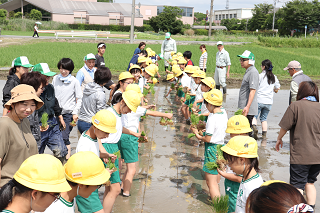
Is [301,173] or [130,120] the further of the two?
[130,120]

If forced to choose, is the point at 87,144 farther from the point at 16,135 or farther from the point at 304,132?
the point at 304,132

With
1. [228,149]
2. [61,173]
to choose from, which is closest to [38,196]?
[61,173]

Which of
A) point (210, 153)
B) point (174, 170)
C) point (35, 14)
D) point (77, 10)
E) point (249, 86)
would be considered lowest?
point (174, 170)

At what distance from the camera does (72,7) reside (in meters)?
61.9

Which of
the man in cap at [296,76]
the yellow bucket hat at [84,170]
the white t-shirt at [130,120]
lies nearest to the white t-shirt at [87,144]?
the yellow bucket hat at [84,170]

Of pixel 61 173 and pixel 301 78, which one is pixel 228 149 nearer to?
pixel 61 173

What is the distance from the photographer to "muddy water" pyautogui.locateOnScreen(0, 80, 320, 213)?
4523 millimetres

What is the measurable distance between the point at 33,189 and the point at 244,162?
6.16 ft

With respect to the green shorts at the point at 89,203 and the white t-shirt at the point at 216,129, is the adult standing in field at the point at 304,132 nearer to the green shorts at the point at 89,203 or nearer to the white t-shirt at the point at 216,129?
the white t-shirt at the point at 216,129

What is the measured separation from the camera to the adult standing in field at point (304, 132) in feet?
13.7

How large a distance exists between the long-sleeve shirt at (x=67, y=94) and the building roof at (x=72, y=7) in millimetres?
56095

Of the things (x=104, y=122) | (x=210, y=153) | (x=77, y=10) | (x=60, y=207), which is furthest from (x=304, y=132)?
(x=77, y=10)

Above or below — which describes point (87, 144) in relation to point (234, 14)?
below

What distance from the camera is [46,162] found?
1973mm
